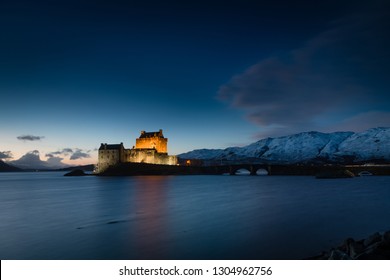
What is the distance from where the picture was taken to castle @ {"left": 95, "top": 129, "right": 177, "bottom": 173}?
98.6 metres

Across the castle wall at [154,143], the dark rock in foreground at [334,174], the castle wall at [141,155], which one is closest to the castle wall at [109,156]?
the castle wall at [141,155]

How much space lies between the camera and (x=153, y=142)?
359ft

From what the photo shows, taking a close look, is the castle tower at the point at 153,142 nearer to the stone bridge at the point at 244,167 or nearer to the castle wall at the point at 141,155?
the castle wall at the point at 141,155

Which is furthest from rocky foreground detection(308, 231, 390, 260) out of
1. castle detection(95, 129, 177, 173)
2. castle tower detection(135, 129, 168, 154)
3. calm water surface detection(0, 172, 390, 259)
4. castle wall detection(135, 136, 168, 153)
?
castle wall detection(135, 136, 168, 153)

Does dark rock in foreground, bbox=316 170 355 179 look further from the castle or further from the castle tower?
the castle tower

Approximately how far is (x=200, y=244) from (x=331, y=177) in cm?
8230

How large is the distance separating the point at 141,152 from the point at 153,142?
7469mm

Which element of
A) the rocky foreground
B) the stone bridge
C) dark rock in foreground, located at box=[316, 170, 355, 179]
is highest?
the stone bridge

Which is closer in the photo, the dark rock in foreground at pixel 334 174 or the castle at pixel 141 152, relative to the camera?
the dark rock in foreground at pixel 334 174

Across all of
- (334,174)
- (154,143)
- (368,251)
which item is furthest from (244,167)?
(368,251)

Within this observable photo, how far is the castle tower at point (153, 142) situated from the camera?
109m

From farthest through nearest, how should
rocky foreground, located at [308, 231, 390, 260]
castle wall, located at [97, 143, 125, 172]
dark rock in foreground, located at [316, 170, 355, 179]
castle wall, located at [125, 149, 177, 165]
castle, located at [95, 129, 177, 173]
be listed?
castle wall, located at [125, 149, 177, 165]
castle, located at [95, 129, 177, 173]
castle wall, located at [97, 143, 125, 172]
dark rock in foreground, located at [316, 170, 355, 179]
rocky foreground, located at [308, 231, 390, 260]

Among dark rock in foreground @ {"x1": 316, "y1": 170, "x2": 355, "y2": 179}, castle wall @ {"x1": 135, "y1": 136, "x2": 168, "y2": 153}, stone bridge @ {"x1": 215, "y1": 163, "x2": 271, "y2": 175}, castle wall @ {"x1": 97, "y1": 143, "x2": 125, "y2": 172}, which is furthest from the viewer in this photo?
stone bridge @ {"x1": 215, "y1": 163, "x2": 271, "y2": 175}
